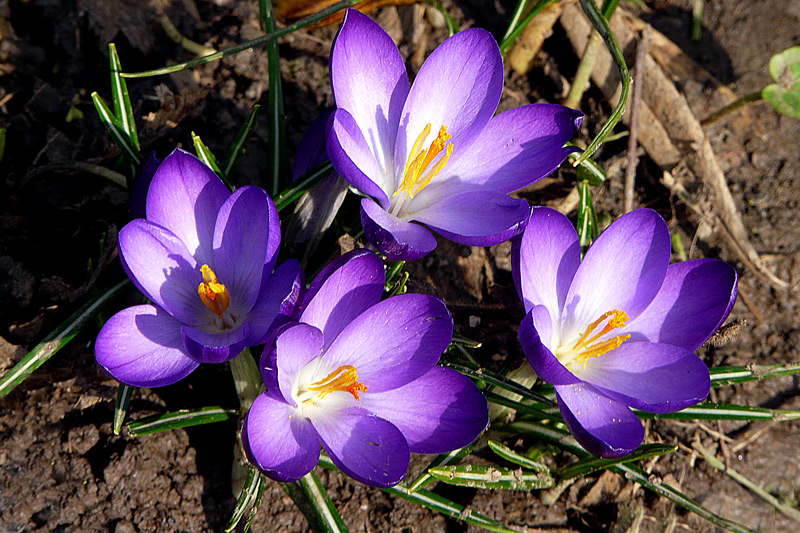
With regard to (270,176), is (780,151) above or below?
below

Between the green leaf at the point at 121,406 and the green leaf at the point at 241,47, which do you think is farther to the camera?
the green leaf at the point at 241,47

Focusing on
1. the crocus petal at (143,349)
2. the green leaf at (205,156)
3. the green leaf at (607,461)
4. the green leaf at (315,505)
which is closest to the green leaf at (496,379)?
the green leaf at (607,461)

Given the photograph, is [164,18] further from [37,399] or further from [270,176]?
[37,399]

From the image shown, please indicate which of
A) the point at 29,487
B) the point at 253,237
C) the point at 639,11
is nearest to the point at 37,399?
the point at 29,487

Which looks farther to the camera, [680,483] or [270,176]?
[680,483]

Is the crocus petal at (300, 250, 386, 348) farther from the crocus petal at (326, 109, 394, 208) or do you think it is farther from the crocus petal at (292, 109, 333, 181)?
the crocus petal at (292, 109, 333, 181)

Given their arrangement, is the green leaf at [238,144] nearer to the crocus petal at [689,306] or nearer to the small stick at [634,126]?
the crocus petal at [689,306]
